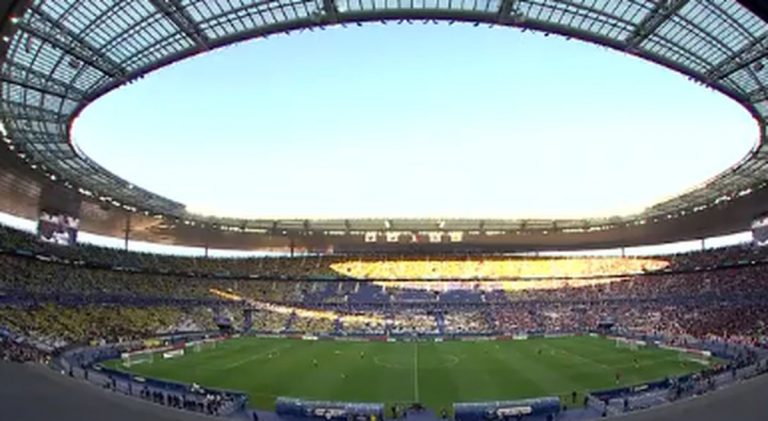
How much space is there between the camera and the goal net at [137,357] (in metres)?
47.4

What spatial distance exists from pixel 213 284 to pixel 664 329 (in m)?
55.0

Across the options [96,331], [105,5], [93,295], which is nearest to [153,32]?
[105,5]

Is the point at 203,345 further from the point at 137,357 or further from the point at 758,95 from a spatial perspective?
the point at 758,95

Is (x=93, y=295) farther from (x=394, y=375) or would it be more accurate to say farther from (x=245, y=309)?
(x=394, y=375)

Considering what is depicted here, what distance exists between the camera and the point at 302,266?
8831 cm

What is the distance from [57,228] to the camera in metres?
62.2

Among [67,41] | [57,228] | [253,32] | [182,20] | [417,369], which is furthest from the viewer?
[57,228]

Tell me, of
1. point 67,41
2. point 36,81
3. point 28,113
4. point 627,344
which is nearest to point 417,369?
point 627,344

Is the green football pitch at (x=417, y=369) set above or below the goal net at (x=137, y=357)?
below

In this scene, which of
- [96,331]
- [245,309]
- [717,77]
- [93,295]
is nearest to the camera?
[717,77]

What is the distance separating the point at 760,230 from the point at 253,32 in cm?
6068

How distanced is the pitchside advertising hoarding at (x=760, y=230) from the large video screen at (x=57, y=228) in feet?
241

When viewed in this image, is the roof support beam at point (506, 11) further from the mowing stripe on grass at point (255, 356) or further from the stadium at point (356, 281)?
the mowing stripe on grass at point (255, 356)

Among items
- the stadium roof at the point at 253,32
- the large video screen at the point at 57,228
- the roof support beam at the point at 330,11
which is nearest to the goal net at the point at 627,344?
the stadium roof at the point at 253,32
